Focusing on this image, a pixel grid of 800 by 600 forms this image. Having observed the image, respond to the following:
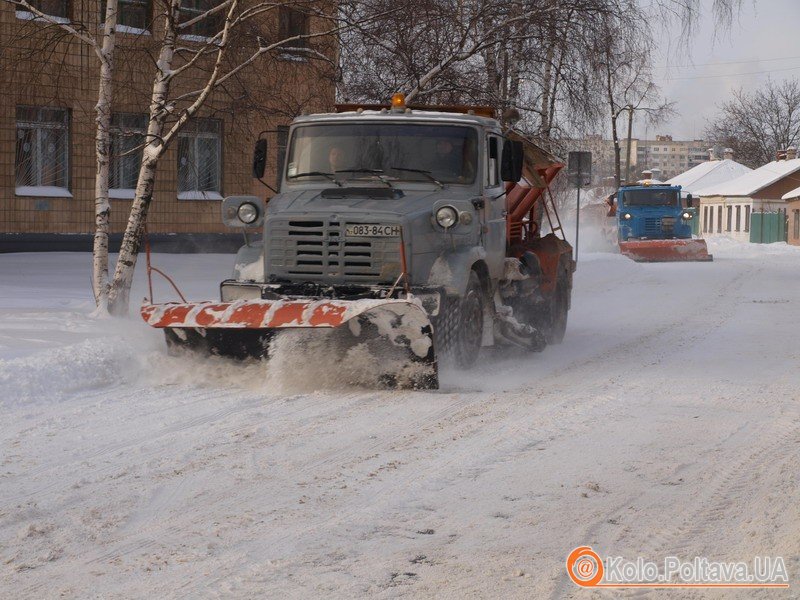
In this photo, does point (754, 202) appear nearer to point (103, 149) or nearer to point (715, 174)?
point (715, 174)

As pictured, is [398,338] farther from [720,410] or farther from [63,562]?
[63,562]

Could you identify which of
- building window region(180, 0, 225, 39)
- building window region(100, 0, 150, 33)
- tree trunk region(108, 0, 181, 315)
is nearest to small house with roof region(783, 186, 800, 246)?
building window region(100, 0, 150, 33)

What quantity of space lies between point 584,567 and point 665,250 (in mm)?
27262

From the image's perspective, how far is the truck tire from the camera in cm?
886

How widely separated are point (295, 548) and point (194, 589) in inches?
22.4

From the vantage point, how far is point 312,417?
7.30m

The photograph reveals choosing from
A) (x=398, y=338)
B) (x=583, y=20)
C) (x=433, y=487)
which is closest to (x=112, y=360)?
(x=398, y=338)

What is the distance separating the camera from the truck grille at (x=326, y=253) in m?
8.82

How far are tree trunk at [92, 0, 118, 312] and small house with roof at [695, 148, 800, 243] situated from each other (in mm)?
55982

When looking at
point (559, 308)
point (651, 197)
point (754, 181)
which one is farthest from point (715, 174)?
point (559, 308)

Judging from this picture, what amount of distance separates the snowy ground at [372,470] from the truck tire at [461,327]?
0.68ft

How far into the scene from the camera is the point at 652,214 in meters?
33.5

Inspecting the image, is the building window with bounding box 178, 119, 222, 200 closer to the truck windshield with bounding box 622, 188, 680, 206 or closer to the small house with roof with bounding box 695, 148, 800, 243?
the truck windshield with bounding box 622, 188, 680, 206

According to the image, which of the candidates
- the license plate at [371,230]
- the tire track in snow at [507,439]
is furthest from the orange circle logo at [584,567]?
the license plate at [371,230]
